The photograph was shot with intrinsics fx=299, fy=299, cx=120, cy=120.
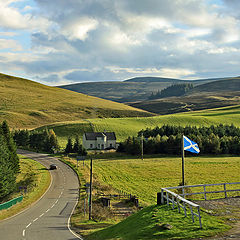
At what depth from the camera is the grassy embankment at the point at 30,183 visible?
3703 cm

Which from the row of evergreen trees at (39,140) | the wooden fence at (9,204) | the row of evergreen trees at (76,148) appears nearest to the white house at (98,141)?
the row of evergreen trees at (76,148)

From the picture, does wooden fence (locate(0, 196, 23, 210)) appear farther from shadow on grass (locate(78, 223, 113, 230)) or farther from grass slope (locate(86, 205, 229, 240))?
grass slope (locate(86, 205, 229, 240))

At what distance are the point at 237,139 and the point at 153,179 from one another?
51182 millimetres

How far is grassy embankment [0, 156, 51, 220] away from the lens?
3703cm

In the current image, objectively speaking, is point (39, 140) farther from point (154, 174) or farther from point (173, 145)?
point (154, 174)

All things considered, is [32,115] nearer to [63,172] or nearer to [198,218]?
[63,172]

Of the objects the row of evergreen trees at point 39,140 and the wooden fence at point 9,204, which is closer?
the wooden fence at point 9,204

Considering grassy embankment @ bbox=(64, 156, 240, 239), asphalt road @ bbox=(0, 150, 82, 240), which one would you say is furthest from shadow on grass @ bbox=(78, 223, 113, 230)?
asphalt road @ bbox=(0, 150, 82, 240)

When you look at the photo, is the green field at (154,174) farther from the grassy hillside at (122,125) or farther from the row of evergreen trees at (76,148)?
the grassy hillside at (122,125)

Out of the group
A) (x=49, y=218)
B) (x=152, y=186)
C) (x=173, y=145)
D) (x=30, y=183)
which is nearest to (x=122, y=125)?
(x=173, y=145)

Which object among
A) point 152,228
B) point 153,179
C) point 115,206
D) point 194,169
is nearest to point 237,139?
point 194,169

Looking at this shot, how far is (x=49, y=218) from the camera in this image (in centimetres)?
3178

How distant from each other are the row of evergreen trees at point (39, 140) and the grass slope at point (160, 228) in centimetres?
8164

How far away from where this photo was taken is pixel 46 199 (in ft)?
143
